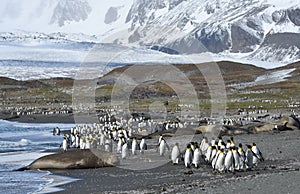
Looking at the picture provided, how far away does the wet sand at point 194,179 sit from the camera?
1116 centimetres

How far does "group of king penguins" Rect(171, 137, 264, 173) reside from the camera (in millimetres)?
14320

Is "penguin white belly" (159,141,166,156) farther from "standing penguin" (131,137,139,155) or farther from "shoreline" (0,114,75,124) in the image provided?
"shoreline" (0,114,75,124)

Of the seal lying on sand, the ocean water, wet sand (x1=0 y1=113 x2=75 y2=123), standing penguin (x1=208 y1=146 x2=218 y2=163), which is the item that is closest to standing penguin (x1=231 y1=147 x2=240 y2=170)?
standing penguin (x1=208 y1=146 x2=218 y2=163)

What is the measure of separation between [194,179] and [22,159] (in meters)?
8.10

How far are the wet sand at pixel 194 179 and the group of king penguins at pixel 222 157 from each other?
0.71 feet

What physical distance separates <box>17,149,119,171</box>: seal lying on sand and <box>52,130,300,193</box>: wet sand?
336 mm

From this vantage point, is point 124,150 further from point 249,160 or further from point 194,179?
point 194,179

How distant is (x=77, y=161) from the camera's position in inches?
630

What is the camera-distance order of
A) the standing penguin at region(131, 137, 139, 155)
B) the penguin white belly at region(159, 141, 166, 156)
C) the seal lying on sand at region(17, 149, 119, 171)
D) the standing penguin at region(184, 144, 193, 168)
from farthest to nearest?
the standing penguin at region(131, 137, 139, 155)
the penguin white belly at region(159, 141, 166, 156)
the seal lying on sand at region(17, 149, 119, 171)
the standing penguin at region(184, 144, 193, 168)

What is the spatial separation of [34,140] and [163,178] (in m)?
15.4

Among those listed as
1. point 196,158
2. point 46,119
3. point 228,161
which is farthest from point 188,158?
point 46,119

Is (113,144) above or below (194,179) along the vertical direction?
above

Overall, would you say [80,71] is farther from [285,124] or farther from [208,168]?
[208,168]

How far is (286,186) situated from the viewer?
422 inches
